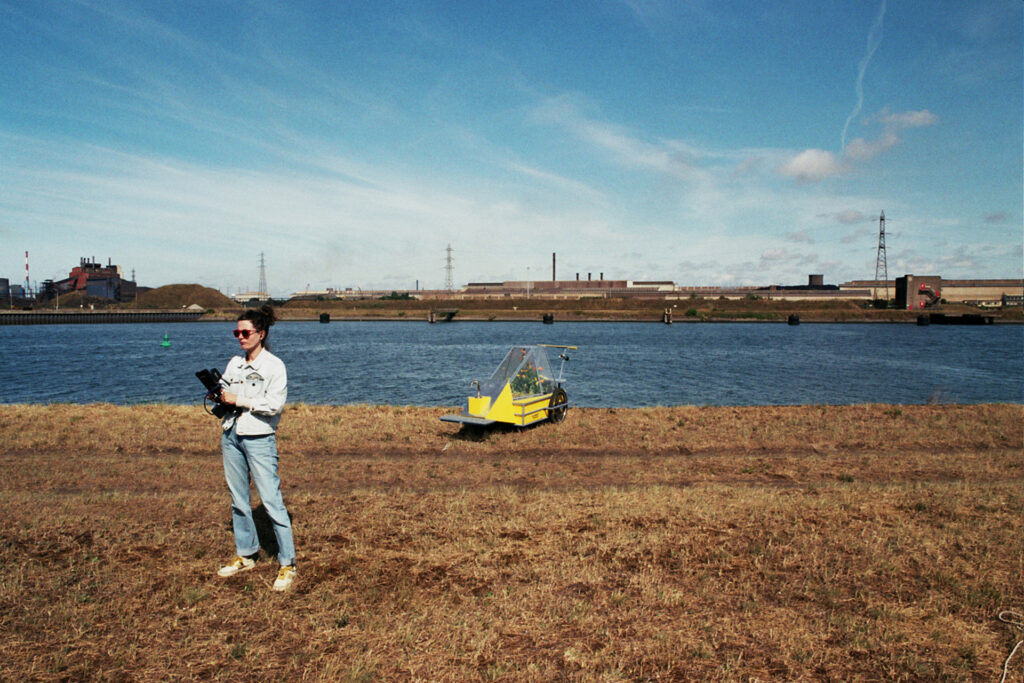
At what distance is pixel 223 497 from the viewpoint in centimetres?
970

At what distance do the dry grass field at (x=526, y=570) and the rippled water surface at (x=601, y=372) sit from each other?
1595 centimetres

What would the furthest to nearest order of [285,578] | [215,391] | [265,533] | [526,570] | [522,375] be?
[522,375] → [265,533] → [526,570] → [285,578] → [215,391]

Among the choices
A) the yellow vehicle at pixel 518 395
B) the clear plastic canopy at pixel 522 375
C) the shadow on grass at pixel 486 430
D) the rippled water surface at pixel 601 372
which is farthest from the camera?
the rippled water surface at pixel 601 372

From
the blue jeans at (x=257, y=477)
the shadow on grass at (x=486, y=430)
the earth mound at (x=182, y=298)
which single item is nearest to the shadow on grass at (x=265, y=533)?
the blue jeans at (x=257, y=477)

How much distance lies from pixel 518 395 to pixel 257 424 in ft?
34.1

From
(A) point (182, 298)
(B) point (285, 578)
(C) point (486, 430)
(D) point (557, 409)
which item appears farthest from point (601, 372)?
(A) point (182, 298)

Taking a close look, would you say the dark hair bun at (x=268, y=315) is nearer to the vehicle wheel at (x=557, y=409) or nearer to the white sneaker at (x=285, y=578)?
the white sneaker at (x=285, y=578)

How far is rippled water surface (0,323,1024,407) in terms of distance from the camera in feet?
104

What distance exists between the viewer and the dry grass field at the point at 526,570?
5.00 metres

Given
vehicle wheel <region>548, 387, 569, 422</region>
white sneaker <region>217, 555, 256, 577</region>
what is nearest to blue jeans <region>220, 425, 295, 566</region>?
white sneaker <region>217, 555, 256, 577</region>

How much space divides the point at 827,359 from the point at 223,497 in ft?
180

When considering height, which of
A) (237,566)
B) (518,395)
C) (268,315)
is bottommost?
(237,566)

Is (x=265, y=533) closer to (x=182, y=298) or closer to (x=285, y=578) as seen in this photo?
(x=285, y=578)

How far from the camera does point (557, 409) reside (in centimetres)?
1755
